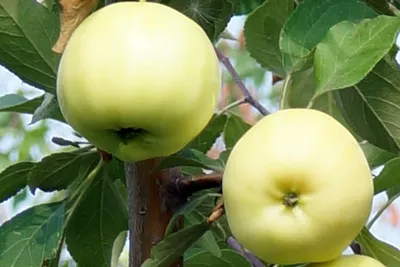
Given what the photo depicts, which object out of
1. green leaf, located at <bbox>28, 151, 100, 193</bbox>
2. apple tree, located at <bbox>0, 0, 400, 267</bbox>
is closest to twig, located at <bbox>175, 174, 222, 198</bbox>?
apple tree, located at <bbox>0, 0, 400, 267</bbox>

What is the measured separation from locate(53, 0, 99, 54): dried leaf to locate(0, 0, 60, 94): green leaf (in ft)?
0.38

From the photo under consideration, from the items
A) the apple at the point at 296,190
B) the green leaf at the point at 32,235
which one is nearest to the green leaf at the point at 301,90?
the green leaf at the point at 32,235

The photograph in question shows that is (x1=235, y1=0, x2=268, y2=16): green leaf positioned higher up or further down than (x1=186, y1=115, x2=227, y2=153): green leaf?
higher up

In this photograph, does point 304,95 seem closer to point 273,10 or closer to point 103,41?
point 273,10

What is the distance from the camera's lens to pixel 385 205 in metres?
0.84

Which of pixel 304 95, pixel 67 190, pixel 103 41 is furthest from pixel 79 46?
pixel 304 95

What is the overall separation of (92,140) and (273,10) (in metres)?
0.25

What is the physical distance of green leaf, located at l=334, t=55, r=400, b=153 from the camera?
26.7 inches

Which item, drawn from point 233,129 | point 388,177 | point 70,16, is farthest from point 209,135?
point 70,16

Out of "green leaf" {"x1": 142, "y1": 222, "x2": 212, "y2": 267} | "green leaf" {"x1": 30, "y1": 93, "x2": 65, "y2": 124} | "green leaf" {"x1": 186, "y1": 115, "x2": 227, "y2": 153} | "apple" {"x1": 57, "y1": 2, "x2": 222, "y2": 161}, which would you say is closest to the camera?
"apple" {"x1": 57, "y1": 2, "x2": 222, "y2": 161}

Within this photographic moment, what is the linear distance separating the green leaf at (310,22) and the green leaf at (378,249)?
13cm

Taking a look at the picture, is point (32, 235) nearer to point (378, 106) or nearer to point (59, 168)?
point (59, 168)

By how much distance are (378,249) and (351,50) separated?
14 cm

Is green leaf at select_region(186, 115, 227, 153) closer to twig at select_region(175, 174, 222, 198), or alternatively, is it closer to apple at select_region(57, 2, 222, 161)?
twig at select_region(175, 174, 222, 198)
